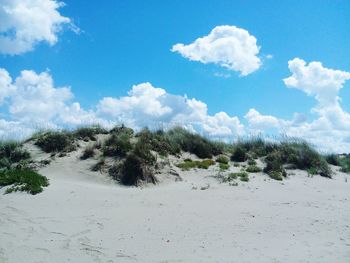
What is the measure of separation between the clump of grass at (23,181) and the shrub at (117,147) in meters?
3.36

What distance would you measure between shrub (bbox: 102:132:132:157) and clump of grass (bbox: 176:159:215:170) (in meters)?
2.21

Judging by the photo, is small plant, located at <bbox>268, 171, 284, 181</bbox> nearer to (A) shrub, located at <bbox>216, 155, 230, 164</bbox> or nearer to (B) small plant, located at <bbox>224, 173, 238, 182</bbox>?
(B) small plant, located at <bbox>224, 173, 238, 182</bbox>

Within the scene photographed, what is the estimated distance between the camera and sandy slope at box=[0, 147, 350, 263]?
23.9ft

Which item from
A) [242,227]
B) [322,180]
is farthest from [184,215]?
[322,180]

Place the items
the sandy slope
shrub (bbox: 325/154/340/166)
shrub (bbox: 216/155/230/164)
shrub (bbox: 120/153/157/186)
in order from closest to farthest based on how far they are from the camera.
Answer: the sandy slope, shrub (bbox: 120/153/157/186), shrub (bbox: 216/155/230/164), shrub (bbox: 325/154/340/166)

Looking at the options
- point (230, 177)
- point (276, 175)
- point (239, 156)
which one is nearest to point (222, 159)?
point (239, 156)

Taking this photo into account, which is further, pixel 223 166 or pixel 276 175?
pixel 223 166

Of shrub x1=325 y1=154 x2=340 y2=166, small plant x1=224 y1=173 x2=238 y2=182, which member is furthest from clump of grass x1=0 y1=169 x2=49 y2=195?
shrub x1=325 y1=154 x2=340 y2=166

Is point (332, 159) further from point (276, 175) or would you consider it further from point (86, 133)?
point (86, 133)

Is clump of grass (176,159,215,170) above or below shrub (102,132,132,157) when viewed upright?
below

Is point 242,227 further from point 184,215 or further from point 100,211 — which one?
point 100,211

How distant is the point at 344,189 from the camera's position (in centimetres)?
1427

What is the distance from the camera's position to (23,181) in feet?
39.2

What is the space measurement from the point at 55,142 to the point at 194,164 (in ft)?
19.4
